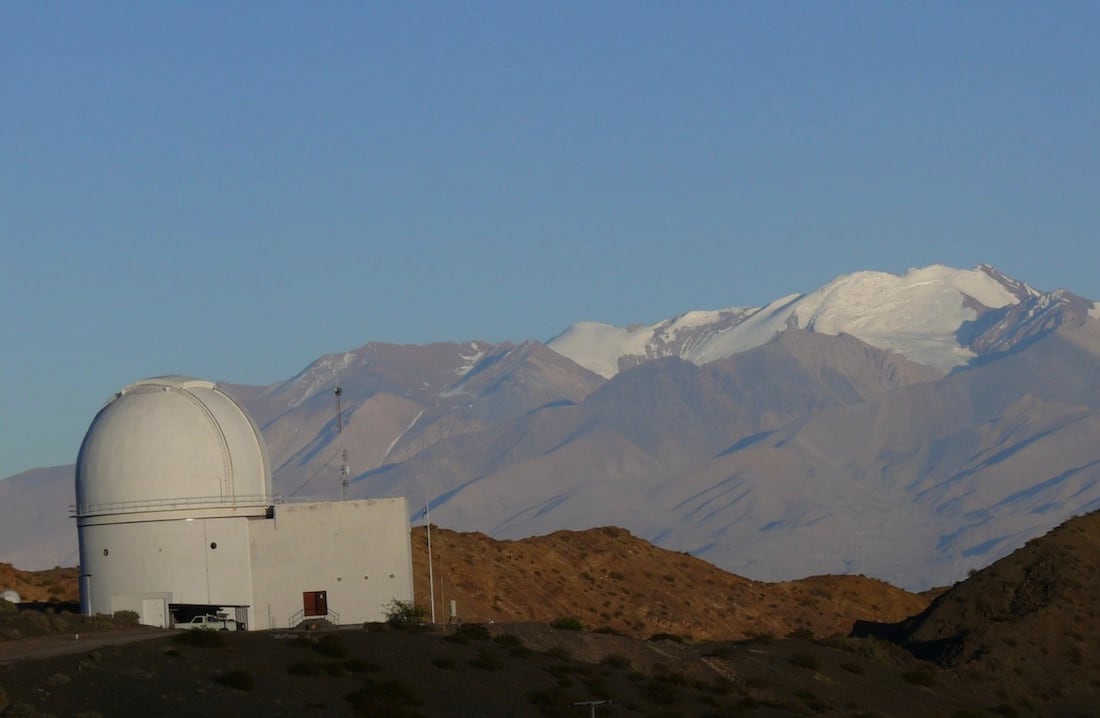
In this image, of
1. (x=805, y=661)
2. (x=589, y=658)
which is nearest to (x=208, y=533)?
(x=589, y=658)

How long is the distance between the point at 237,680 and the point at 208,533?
689 inches

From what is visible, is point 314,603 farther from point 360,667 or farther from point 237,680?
point 237,680

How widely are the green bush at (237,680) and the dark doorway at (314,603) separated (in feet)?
56.9

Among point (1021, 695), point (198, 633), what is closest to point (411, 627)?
point (198, 633)

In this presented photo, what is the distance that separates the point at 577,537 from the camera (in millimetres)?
94375

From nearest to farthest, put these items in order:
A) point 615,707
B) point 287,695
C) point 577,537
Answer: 1. point 287,695
2. point 615,707
3. point 577,537

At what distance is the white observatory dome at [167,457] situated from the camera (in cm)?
5888

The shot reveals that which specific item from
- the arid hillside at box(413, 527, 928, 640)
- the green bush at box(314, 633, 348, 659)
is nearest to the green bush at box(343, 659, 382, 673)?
the green bush at box(314, 633, 348, 659)

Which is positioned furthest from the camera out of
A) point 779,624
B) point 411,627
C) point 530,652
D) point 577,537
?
point 577,537

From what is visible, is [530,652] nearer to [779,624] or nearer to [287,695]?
[287,695]

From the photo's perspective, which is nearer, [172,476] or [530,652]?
[530,652]

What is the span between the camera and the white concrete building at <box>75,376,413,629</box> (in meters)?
58.9

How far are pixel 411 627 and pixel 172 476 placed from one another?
10561mm

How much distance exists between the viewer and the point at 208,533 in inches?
2324
